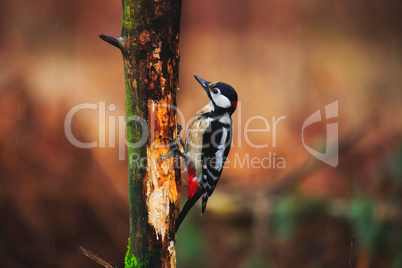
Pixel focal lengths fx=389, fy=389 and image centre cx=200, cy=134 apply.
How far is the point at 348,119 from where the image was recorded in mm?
3758

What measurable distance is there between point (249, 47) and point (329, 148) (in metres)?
1.25

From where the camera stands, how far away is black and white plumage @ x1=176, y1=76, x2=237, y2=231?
228cm

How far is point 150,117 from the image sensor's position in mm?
1708

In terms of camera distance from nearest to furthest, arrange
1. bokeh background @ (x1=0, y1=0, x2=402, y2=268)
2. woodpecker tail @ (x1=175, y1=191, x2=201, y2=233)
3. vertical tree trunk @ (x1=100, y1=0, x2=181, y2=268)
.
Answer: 1. vertical tree trunk @ (x1=100, y1=0, x2=181, y2=268)
2. woodpecker tail @ (x1=175, y1=191, x2=201, y2=233)
3. bokeh background @ (x1=0, y1=0, x2=402, y2=268)

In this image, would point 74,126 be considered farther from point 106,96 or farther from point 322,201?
point 322,201

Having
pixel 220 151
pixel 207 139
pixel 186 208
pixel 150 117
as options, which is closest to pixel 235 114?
pixel 220 151

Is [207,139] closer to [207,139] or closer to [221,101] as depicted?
[207,139]

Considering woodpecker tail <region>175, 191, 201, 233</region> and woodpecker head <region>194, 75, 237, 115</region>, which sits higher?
woodpecker head <region>194, 75, 237, 115</region>

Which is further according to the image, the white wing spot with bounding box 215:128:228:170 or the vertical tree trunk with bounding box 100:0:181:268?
the white wing spot with bounding box 215:128:228:170

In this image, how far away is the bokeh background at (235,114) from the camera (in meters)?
3.67
